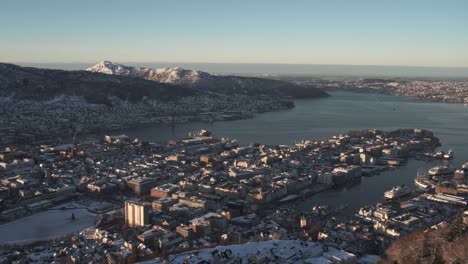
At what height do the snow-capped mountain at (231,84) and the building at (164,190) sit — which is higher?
the snow-capped mountain at (231,84)

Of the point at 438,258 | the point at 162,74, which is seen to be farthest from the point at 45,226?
the point at 162,74

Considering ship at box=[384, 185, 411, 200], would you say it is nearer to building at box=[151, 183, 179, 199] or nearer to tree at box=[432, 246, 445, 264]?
building at box=[151, 183, 179, 199]

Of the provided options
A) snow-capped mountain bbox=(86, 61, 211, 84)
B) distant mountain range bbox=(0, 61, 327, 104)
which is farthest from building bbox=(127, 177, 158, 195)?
snow-capped mountain bbox=(86, 61, 211, 84)

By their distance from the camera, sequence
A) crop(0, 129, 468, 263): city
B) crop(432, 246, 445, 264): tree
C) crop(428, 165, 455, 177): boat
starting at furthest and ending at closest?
crop(428, 165, 455, 177): boat → crop(0, 129, 468, 263): city → crop(432, 246, 445, 264): tree

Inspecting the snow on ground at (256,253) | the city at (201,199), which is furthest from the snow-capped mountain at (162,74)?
the snow on ground at (256,253)

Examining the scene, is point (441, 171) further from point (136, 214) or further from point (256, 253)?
point (136, 214)

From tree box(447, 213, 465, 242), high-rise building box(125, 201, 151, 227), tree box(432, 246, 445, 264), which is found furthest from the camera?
high-rise building box(125, 201, 151, 227)

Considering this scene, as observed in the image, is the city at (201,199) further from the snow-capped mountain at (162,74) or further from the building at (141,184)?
the snow-capped mountain at (162,74)

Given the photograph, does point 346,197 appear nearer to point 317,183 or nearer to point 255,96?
point 317,183
